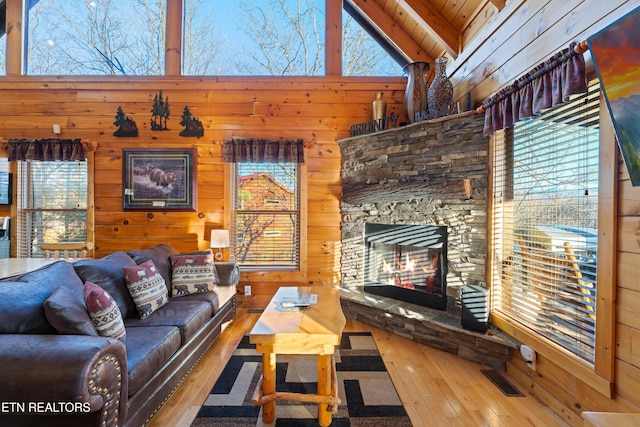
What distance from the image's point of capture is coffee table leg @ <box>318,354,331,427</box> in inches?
67.4

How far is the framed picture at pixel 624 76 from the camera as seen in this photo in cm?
121

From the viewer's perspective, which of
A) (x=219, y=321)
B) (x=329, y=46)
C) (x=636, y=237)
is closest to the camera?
(x=636, y=237)

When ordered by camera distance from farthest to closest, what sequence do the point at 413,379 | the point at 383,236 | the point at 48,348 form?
the point at 383,236 < the point at 413,379 < the point at 48,348

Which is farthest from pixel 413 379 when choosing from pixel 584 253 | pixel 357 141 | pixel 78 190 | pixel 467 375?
pixel 78 190

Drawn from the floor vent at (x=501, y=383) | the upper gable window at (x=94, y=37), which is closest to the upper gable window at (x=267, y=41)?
the upper gable window at (x=94, y=37)

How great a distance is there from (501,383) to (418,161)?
2053mm

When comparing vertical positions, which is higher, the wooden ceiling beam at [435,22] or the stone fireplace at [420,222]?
the wooden ceiling beam at [435,22]

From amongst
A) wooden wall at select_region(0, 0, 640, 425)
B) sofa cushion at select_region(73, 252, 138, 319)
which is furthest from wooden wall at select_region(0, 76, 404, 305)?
sofa cushion at select_region(73, 252, 138, 319)

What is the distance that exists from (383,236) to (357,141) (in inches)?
48.8

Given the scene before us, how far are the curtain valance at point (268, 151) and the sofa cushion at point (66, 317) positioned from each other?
257cm

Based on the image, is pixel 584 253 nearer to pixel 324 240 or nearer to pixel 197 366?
pixel 324 240

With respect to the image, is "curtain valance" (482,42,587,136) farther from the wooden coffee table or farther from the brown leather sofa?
the brown leather sofa

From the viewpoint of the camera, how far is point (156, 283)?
2438mm

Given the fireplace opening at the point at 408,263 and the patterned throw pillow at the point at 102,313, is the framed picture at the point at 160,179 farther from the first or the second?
the fireplace opening at the point at 408,263
